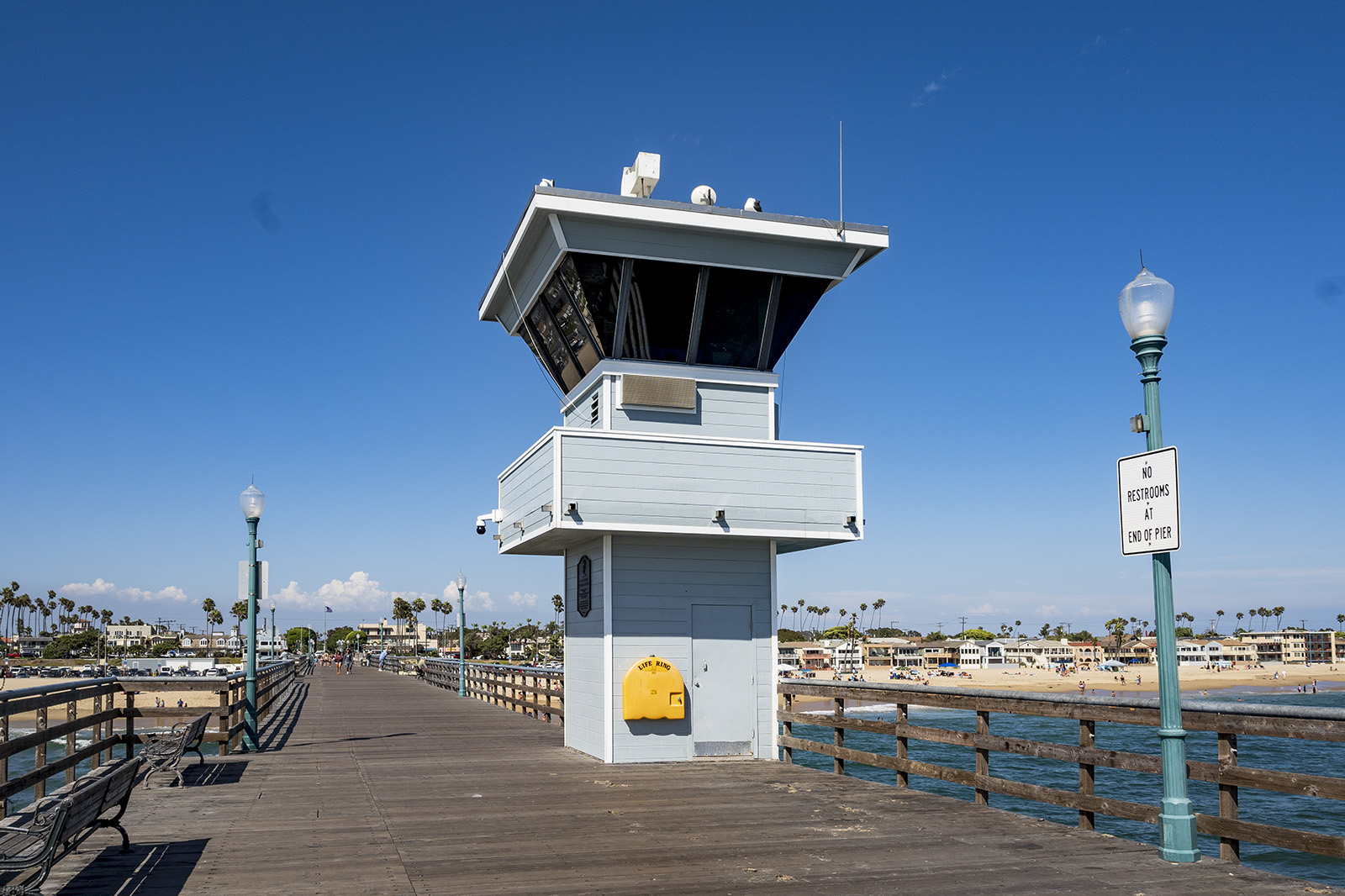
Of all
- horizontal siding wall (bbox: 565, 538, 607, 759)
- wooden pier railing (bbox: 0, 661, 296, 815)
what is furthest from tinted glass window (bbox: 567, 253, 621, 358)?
wooden pier railing (bbox: 0, 661, 296, 815)

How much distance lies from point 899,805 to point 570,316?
23.6ft

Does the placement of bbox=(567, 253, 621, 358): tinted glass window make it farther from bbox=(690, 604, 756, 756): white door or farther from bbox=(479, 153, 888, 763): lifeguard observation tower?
bbox=(690, 604, 756, 756): white door

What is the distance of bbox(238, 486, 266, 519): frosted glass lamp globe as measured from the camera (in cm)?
1414

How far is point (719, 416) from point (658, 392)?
90cm

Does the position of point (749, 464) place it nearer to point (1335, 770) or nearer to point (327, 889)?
point (327, 889)

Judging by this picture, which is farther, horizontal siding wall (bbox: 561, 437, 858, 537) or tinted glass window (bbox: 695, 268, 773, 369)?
tinted glass window (bbox: 695, 268, 773, 369)

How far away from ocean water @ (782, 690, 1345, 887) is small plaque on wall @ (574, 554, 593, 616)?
487cm

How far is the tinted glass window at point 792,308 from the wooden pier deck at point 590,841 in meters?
5.26

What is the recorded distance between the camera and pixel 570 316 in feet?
43.3

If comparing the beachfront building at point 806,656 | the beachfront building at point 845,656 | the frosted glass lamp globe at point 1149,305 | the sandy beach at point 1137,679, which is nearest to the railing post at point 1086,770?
the frosted glass lamp globe at point 1149,305

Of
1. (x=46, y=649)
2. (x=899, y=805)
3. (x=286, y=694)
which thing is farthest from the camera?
(x=46, y=649)

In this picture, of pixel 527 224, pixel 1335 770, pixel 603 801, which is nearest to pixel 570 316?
pixel 527 224

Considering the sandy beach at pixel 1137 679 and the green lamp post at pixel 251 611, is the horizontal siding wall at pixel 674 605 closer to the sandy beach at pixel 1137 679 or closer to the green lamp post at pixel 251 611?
the green lamp post at pixel 251 611

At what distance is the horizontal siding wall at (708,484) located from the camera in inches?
461
